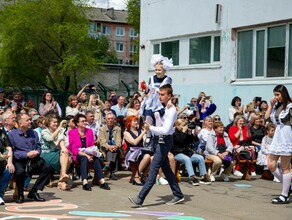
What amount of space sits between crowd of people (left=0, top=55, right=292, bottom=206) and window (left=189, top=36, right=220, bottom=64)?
350 centimetres

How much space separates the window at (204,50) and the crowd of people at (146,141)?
3505mm

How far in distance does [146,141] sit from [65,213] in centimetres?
200

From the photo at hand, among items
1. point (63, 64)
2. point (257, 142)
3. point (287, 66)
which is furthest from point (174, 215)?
point (63, 64)

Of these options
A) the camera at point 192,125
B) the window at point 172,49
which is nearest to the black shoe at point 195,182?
the camera at point 192,125

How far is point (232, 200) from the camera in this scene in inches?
427

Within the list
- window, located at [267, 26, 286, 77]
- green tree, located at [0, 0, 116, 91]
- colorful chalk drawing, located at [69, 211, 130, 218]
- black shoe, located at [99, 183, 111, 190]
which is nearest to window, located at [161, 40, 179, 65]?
window, located at [267, 26, 286, 77]

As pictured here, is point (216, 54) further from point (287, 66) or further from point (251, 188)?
point (251, 188)

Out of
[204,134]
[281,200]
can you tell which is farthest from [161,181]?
[281,200]

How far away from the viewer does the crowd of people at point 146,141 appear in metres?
10.1

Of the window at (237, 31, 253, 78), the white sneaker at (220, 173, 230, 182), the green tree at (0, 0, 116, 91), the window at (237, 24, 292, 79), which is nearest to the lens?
the white sneaker at (220, 173, 230, 182)

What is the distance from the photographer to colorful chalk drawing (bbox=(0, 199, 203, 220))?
29.3 ft

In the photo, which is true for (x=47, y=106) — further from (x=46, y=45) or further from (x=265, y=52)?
(x=46, y=45)

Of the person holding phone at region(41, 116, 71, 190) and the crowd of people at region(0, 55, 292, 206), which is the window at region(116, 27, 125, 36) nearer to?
the crowd of people at region(0, 55, 292, 206)

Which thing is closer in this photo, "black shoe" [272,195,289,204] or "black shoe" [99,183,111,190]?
"black shoe" [272,195,289,204]
